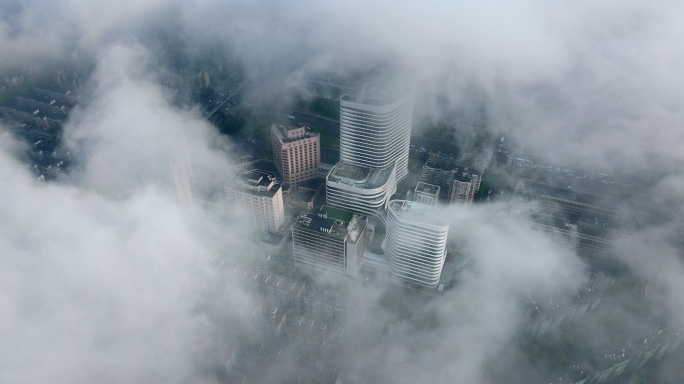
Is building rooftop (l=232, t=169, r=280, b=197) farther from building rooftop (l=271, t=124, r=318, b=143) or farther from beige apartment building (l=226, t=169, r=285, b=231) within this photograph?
building rooftop (l=271, t=124, r=318, b=143)

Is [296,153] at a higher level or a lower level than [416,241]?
higher

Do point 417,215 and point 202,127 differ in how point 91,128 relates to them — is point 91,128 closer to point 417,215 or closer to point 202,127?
point 202,127

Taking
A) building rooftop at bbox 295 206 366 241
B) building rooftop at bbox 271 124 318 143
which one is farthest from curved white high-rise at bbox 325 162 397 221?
building rooftop at bbox 271 124 318 143

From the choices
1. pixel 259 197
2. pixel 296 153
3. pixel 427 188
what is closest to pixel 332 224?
pixel 259 197

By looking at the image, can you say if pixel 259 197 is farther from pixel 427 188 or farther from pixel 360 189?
pixel 427 188

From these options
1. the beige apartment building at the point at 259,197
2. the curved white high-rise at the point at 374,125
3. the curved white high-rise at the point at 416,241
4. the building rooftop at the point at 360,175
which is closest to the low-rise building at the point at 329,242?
the curved white high-rise at the point at 416,241

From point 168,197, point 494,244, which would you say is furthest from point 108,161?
point 494,244
